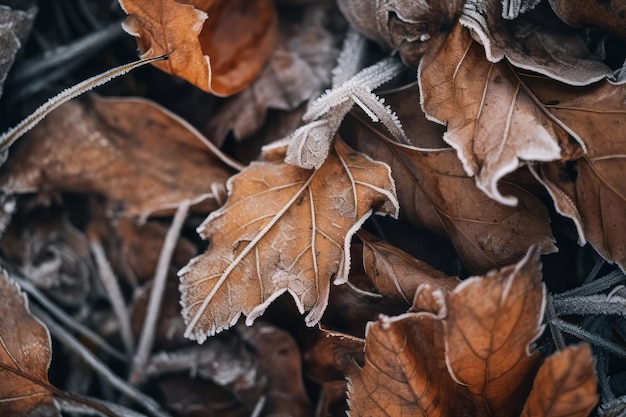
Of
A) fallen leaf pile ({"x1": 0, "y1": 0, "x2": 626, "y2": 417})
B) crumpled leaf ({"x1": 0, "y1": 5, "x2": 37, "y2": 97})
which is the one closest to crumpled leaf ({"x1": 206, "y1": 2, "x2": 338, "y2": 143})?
fallen leaf pile ({"x1": 0, "y1": 0, "x2": 626, "y2": 417})

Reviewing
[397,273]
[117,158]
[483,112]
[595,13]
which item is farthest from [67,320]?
[595,13]

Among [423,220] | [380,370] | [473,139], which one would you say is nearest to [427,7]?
[473,139]

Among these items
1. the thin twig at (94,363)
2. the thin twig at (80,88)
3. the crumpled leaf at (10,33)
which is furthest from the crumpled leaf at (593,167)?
the crumpled leaf at (10,33)

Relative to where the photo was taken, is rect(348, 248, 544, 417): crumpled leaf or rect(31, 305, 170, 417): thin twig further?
rect(31, 305, 170, 417): thin twig

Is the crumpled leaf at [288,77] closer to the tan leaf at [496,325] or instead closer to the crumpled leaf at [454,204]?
the crumpled leaf at [454,204]

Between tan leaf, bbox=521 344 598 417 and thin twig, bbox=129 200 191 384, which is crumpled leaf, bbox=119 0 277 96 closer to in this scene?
thin twig, bbox=129 200 191 384

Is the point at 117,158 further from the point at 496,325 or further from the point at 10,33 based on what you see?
the point at 496,325

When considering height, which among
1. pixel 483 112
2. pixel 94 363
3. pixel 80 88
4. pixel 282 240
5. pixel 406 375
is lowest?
pixel 94 363
